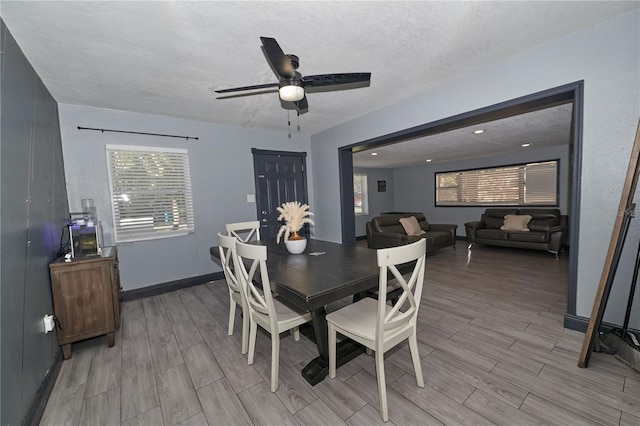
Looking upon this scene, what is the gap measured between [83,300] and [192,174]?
210cm

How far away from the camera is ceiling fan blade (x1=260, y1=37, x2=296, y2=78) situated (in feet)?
4.62

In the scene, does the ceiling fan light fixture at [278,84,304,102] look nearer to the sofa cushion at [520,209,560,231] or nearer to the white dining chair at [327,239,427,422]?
the white dining chair at [327,239,427,422]

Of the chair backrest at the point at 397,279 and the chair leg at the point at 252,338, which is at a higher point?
the chair backrest at the point at 397,279

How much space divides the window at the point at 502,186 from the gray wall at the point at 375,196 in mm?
1588

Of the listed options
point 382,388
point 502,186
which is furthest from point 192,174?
point 502,186

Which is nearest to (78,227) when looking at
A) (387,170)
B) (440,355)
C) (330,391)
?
(330,391)

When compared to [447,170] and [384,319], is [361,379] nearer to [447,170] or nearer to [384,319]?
[384,319]

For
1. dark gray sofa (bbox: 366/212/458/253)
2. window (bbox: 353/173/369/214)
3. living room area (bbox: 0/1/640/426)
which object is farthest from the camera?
window (bbox: 353/173/369/214)

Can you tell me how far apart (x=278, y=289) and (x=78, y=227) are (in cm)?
226

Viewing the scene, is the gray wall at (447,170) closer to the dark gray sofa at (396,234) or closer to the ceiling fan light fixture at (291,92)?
the dark gray sofa at (396,234)

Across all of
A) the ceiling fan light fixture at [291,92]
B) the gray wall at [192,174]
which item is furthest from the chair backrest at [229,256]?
the gray wall at [192,174]

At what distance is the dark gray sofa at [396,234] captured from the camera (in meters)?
4.91

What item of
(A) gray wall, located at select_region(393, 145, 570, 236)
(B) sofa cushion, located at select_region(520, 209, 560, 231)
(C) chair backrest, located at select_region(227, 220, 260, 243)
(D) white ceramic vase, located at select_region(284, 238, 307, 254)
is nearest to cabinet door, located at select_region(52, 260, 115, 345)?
(C) chair backrest, located at select_region(227, 220, 260, 243)

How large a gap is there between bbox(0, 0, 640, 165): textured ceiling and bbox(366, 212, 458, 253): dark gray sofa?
112 inches
